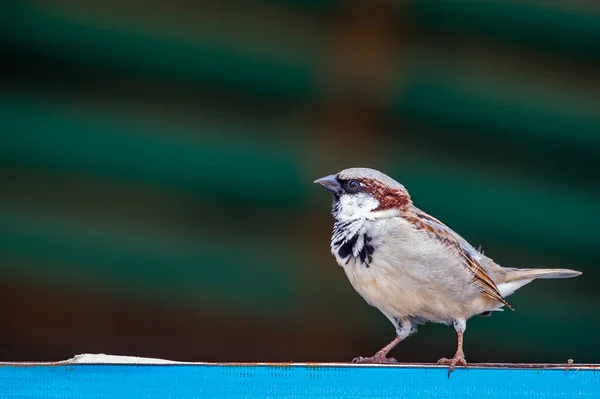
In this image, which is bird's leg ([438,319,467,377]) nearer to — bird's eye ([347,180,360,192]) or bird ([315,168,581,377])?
bird ([315,168,581,377])

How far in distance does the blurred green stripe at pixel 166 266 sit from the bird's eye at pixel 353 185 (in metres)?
1.05

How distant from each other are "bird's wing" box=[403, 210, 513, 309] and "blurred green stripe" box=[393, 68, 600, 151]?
936mm

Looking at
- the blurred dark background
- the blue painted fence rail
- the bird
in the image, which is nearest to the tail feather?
the bird

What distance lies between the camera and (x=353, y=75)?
10.4ft

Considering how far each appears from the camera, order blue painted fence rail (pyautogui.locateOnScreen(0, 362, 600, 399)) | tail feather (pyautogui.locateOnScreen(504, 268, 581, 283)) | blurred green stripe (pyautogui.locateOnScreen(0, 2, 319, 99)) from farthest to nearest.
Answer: blurred green stripe (pyautogui.locateOnScreen(0, 2, 319, 99))
tail feather (pyautogui.locateOnScreen(504, 268, 581, 283))
blue painted fence rail (pyautogui.locateOnScreen(0, 362, 600, 399))

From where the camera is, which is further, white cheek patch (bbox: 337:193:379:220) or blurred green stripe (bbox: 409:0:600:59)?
blurred green stripe (bbox: 409:0:600:59)

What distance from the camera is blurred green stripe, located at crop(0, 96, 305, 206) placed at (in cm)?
313

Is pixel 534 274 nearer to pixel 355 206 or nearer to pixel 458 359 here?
pixel 355 206

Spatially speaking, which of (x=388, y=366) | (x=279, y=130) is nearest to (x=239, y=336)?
(x=279, y=130)

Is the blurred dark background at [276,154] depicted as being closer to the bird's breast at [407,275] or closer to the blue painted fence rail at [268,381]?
the bird's breast at [407,275]

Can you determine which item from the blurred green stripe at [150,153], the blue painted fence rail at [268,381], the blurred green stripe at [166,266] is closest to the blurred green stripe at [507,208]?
the blurred green stripe at [150,153]

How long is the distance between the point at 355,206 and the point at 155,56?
1197 millimetres

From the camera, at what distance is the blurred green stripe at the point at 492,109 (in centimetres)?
317

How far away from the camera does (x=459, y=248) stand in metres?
2.25
